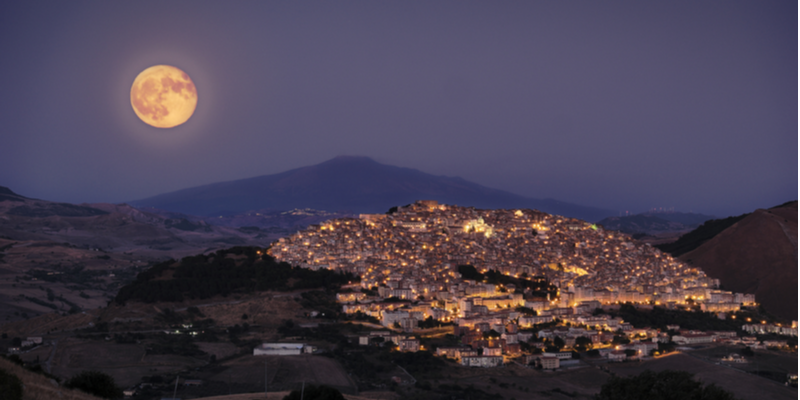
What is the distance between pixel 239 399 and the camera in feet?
68.3

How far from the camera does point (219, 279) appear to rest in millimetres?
48531

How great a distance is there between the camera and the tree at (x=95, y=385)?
1994 cm

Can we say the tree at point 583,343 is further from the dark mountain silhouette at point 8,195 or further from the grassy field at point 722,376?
the dark mountain silhouette at point 8,195

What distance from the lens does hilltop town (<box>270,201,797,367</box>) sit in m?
40.7

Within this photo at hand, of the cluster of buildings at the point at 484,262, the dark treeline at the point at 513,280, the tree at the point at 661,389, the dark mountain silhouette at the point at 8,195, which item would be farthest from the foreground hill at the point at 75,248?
the tree at the point at 661,389

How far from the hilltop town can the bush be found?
23.6 meters

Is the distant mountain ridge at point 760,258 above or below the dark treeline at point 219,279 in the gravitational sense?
above

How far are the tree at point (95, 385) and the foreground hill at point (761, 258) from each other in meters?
46.4

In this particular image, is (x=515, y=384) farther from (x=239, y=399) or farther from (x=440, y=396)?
(x=239, y=399)

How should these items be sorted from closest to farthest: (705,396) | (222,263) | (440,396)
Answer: (705,396), (440,396), (222,263)

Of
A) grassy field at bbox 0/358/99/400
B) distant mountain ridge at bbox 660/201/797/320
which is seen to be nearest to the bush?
grassy field at bbox 0/358/99/400

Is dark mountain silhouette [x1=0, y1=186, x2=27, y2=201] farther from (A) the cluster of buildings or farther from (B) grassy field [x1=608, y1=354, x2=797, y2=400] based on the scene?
(B) grassy field [x1=608, y1=354, x2=797, y2=400]

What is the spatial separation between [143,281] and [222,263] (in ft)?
21.0

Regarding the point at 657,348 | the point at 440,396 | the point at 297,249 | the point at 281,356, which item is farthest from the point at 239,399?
the point at 297,249
